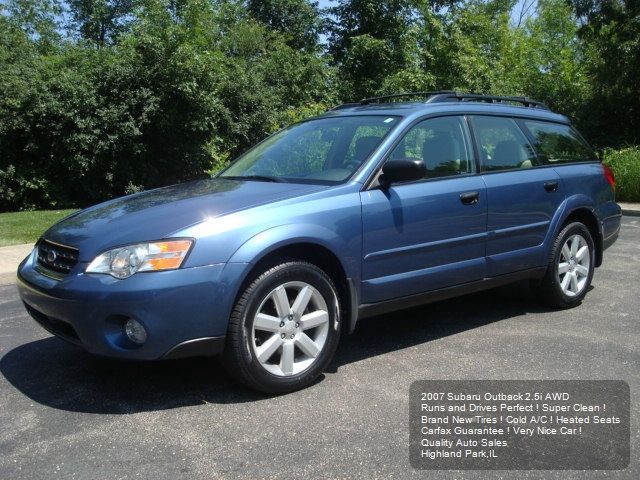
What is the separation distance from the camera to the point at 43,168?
577 inches

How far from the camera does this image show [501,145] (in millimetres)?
5148

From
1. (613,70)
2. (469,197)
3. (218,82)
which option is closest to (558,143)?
(469,197)

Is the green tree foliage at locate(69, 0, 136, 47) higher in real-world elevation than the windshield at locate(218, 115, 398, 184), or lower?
higher

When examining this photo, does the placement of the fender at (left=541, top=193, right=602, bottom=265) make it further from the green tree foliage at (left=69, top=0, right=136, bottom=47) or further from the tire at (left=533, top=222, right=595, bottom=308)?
the green tree foliage at (left=69, top=0, right=136, bottom=47)

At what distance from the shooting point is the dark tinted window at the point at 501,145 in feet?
16.3

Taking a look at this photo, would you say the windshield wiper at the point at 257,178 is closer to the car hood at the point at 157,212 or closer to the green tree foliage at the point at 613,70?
the car hood at the point at 157,212

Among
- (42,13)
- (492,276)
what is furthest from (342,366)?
(42,13)

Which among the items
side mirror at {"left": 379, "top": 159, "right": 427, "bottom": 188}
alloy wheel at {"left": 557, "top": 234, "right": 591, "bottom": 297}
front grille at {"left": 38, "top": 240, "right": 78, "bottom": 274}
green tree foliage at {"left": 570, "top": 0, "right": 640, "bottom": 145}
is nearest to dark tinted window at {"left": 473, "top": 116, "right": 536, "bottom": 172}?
alloy wheel at {"left": 557, "top": 234, "right": 591, "bottom": 297}

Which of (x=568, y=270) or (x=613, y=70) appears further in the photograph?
(x=613, y=70)

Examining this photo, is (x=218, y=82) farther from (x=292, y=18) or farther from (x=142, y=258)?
(x=292, y=18)

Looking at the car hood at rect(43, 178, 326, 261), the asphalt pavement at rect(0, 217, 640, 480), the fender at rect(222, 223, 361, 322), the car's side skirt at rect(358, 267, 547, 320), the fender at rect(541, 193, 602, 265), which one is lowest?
the asphalt pavement at rect(0, 217, 640, 480)

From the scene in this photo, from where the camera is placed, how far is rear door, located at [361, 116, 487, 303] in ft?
13.6

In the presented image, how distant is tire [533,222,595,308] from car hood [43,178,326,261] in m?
2.36

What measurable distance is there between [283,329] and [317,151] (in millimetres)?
1496
